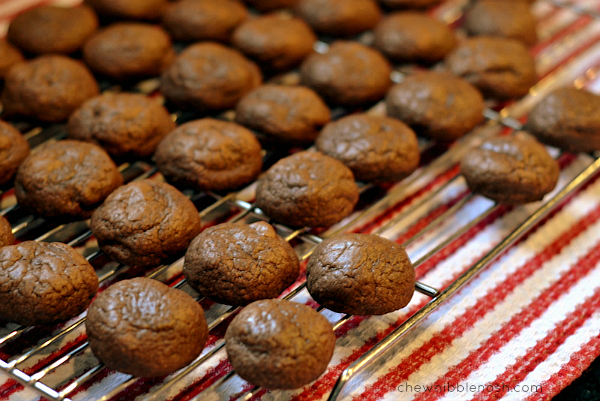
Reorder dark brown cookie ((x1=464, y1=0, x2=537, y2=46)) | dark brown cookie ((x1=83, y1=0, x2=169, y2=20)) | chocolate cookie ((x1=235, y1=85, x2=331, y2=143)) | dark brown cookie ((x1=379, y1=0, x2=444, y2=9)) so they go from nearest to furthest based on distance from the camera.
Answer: chocolate cookie ((x1=235, y1=85, x2=331, y2=143)) → dark brown cookie ((x1=83, y1=0, x2=169, y2=20)) → dark brown cookie ((x1=464, y1=0, x2=537, y2=46)) → dark brown cookie ((x1=379, y1=0, x2=444, y2=9))

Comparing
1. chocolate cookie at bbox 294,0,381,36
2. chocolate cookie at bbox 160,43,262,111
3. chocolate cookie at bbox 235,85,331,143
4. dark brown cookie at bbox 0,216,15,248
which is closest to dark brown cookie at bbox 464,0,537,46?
chocolate cookie at bbox 294,0,381,36

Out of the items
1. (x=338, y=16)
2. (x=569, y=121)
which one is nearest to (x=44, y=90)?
(x=338, y=16)

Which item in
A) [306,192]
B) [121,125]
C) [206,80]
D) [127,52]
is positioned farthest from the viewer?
[127,52]

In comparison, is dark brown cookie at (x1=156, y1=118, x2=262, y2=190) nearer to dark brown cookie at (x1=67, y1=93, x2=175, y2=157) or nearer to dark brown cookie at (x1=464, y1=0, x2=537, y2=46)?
dark brown cookie at (x1=67, y1=93, x2=175, y2=157)

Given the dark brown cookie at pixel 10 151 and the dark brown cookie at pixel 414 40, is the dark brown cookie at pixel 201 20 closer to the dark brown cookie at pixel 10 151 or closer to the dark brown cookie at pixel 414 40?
the dark brown cookie at pixel 414 40

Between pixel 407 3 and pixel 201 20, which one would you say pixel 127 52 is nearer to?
pixel 201 20

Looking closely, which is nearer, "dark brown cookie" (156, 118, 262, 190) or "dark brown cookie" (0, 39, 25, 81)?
"dark brown cookie" (156, 118, 262, 190)
